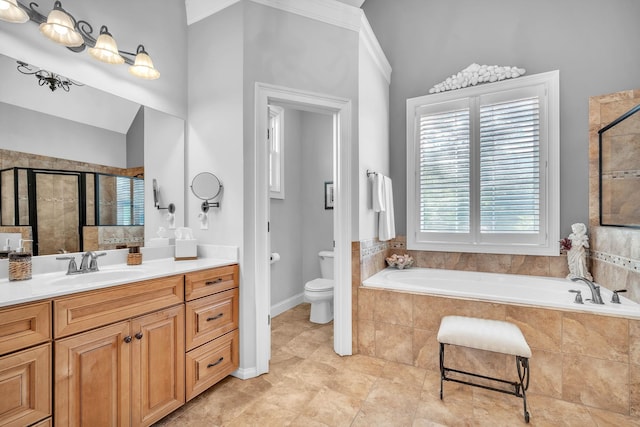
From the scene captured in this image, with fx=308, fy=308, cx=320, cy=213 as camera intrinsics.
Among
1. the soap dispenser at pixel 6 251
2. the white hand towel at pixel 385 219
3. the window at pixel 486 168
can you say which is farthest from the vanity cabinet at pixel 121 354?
the window at pixel 486 168

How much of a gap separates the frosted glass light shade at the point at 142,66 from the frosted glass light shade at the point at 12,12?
56cm

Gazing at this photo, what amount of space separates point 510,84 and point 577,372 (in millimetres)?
2392

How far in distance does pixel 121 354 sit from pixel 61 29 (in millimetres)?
1702

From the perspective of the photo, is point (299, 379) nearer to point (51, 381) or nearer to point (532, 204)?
point (51, 381)

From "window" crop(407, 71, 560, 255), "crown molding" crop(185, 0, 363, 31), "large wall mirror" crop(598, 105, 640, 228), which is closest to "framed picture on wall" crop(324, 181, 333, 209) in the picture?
"window" crop(407, 71, 560, 255)

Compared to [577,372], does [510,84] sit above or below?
above

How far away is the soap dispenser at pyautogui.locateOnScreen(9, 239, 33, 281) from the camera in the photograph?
149cm

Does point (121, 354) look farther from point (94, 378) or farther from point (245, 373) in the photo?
point (245, 373)

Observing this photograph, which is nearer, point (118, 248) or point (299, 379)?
point (118, 248)

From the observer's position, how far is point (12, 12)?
1.44 meters

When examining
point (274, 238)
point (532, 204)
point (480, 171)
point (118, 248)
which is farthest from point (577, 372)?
point (118, 248)

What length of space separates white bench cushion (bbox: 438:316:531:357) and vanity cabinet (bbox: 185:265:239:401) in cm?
140

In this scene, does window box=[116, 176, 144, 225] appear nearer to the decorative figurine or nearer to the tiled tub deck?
the tiled tub deck

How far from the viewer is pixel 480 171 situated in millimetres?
2986
